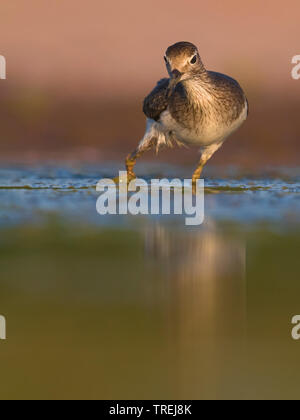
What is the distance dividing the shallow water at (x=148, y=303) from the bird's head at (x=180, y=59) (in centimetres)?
162

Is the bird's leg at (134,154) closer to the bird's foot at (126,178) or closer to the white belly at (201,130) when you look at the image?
the bird's foot at (126,178)

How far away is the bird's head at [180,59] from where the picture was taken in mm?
8250

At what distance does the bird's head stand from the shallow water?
162cm

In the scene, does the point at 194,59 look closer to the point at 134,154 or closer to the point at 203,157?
the point at 203,157

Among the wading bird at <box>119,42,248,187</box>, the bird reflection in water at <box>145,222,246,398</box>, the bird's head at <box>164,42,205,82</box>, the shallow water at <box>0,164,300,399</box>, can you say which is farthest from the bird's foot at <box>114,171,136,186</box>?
the bird reflection in water at <box>145,222,246,398</box>

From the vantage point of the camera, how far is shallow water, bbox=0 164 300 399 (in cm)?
342

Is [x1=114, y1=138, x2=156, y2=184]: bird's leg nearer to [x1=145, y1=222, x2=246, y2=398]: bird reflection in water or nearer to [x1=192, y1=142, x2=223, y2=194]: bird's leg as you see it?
[x1=192, y1=142, x2=223, y2=194]: bird's leg

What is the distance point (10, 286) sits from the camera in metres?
4.77

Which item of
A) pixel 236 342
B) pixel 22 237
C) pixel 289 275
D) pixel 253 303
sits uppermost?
pixel 22 237

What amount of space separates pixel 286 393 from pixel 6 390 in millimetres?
1183

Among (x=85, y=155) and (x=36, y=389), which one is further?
(x=85, y=155)

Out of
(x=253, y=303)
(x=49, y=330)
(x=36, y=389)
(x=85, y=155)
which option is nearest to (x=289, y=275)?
(x=253, y=303)

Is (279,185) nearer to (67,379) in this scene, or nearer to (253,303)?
(253,303)

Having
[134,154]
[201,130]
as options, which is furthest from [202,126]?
[134,154]
